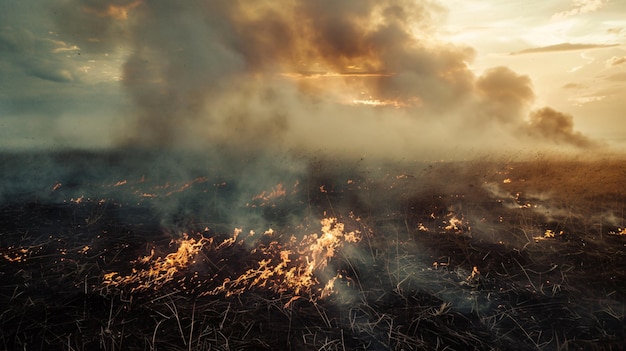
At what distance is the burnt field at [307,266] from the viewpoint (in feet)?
12.8

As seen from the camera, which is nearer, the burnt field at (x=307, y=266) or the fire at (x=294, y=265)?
Answer: the burnt field at (x=307, y=266)

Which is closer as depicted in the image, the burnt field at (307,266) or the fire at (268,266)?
the burnt field at (307,266)

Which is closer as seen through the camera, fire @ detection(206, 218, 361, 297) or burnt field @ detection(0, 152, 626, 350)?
burnt field @ detection(0, 152, 626, 350)

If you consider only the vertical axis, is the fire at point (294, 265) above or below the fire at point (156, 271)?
above

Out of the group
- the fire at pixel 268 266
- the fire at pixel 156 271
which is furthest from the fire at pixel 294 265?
the fire at pixel 156 271

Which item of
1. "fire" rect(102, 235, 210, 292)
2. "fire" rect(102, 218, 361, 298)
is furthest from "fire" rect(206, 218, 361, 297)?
"fire" rect(102, 235, 210, 292)

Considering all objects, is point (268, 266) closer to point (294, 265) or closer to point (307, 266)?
point (294, 265)

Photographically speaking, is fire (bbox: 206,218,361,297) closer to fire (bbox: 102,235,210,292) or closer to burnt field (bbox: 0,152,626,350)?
burnt field (bbox: 0,152,626,350)

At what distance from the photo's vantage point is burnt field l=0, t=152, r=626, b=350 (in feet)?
12.8

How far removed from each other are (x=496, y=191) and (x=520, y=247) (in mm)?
4831

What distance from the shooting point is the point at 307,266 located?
5578 mm

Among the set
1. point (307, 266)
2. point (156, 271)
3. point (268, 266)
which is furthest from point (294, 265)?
point (156, 271)

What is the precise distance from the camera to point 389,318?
13.7ft

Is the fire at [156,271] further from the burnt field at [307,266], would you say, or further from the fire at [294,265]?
the fire at [294,265]
